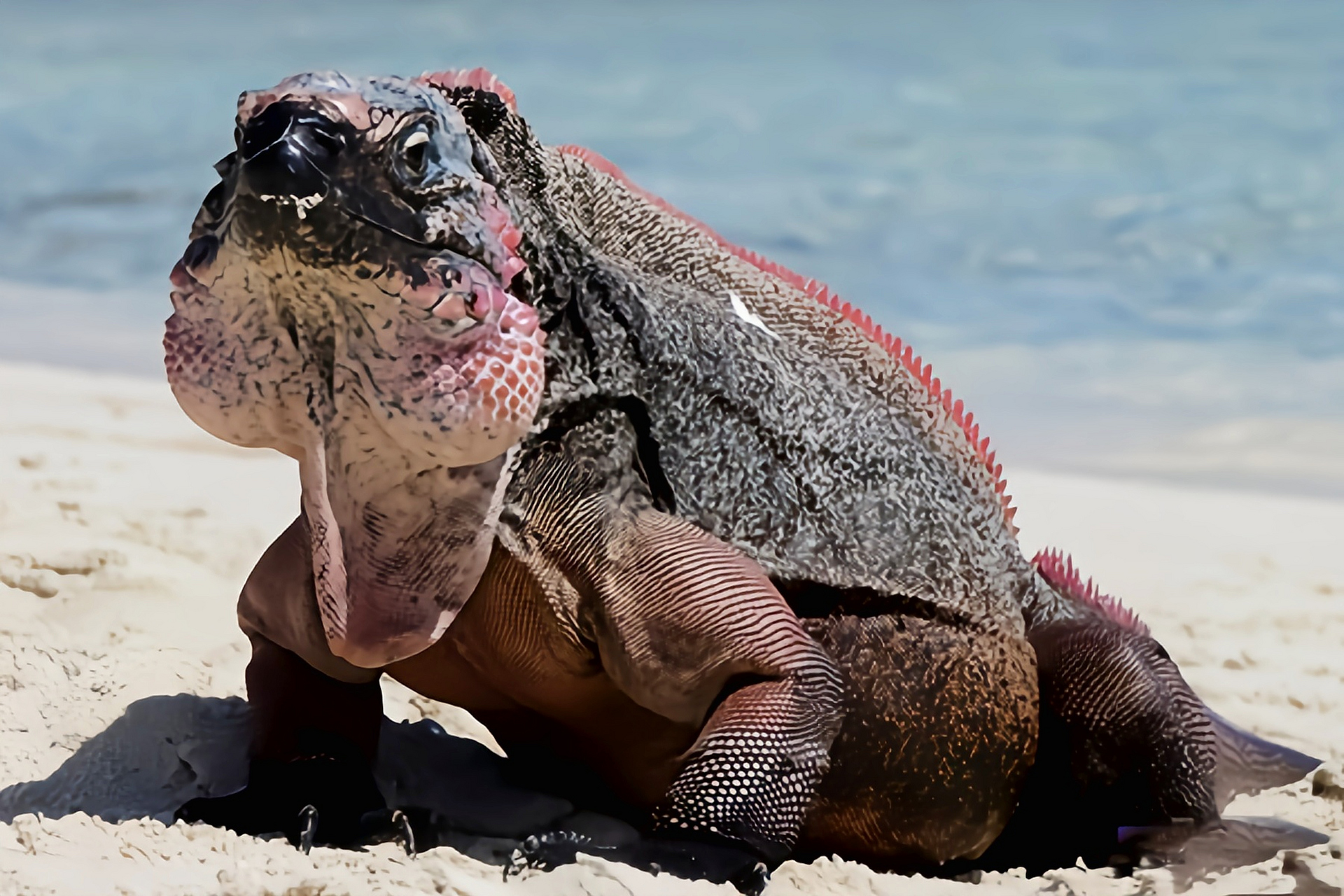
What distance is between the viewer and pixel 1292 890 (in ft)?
11.0

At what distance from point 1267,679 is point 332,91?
4310mm

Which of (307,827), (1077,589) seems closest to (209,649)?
(307,827)

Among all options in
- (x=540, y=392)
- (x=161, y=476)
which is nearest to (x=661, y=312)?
(x=540, y=392)

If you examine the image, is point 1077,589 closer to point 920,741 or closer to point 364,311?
point 920,741

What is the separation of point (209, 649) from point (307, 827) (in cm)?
149

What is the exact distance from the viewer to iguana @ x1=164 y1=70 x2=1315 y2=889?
2717 millimetres

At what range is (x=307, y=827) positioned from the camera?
10.7 ft

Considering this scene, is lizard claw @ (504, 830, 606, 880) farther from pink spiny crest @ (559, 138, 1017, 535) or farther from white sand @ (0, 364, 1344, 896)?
pink spiny crest @ (559, 138, 1017, 535)

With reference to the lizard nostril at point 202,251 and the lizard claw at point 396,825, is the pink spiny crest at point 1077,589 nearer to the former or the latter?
the lizard claw at point 396,825

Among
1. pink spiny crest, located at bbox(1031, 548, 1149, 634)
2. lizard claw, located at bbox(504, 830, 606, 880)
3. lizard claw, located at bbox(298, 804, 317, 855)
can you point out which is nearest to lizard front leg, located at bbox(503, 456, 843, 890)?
lizard claw, located at bbox(504, 830, 606, 880)

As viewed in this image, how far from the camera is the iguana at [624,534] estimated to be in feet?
8.91

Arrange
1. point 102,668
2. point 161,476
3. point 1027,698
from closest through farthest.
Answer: point 1027,698 < point 102,668 < point 161,476

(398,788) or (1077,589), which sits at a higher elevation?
(1077,589)

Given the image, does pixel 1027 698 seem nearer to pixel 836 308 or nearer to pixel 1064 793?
pixel 1064 793
